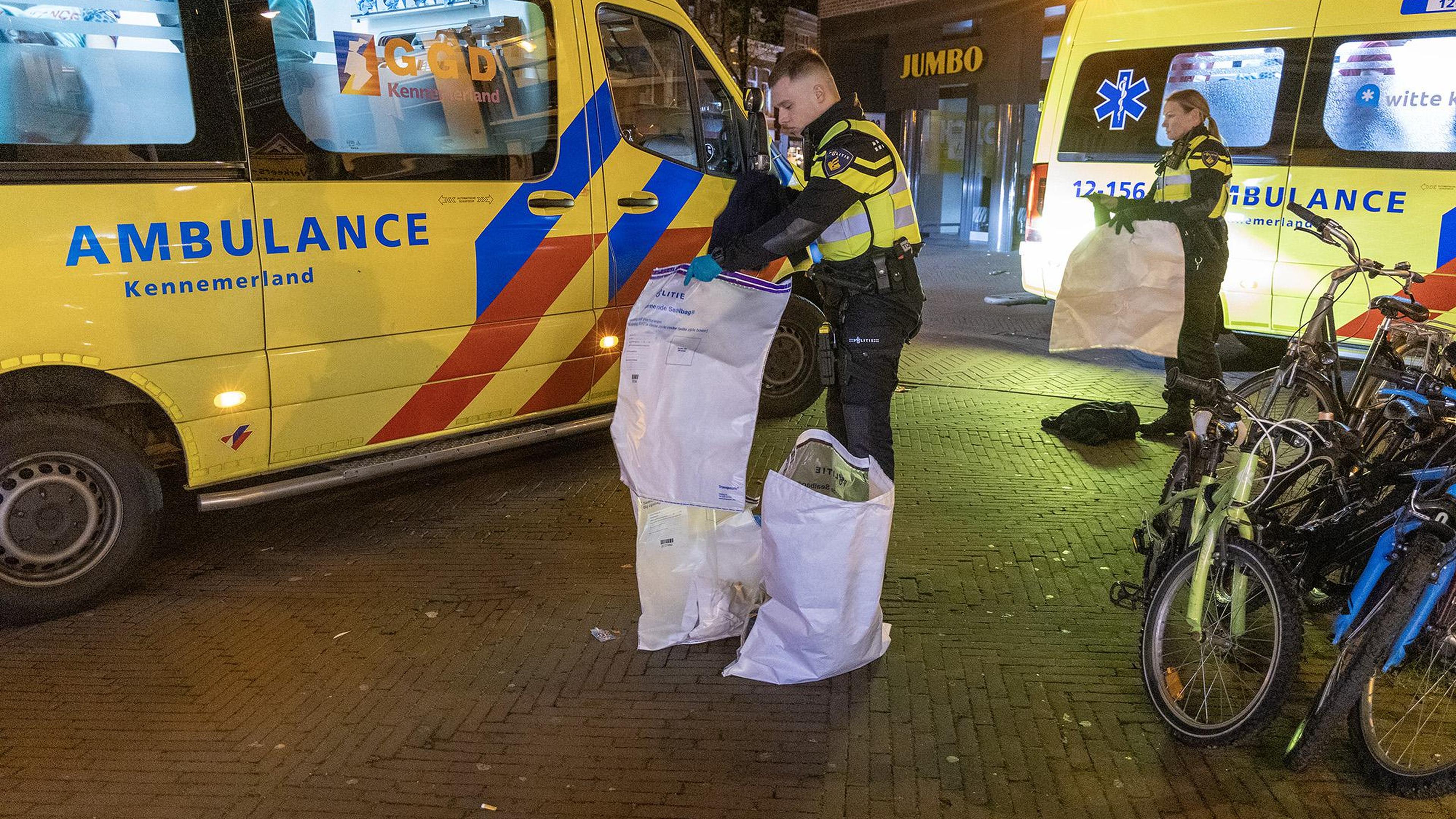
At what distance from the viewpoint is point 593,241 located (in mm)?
5152

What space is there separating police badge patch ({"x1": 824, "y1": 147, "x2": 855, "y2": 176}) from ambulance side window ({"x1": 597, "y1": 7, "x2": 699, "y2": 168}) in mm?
1826

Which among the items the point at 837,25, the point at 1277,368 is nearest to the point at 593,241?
the point at 1277,368

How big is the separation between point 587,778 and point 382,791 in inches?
22.5

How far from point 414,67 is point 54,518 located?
2.30 meters

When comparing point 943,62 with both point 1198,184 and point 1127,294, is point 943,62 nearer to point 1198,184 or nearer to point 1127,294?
point 1198,184

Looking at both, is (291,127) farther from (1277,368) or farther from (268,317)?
(1277,368)

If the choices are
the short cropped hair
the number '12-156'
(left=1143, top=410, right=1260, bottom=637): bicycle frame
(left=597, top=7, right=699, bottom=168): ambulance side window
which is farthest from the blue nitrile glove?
the number '12-156'

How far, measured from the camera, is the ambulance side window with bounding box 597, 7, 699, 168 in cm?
525

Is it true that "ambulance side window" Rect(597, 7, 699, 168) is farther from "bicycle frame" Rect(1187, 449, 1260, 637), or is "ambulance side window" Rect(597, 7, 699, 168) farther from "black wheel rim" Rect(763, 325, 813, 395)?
"bicycle frame" Rect(1187, 449, 1260, 637)

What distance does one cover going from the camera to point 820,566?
319cm

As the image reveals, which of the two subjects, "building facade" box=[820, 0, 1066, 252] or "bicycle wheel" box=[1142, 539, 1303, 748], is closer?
"bicycle wheel" box=[1142, 539, 1303, 748]

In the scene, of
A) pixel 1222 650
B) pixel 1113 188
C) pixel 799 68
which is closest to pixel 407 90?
pixel 799 68

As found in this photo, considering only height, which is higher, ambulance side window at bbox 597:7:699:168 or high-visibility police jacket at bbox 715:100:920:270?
ambulance side window at bbox 597:7:699:168

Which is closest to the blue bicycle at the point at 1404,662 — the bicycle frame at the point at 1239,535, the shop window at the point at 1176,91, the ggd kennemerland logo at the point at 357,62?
the bicycle frame at the point at 1239,535
